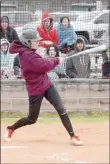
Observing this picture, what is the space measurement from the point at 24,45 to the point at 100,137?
1935 mm

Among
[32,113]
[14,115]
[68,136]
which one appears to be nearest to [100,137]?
[68,136]

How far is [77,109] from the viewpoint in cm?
1052

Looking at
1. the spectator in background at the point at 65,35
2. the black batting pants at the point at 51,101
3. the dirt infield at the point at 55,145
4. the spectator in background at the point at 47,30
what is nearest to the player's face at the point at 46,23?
the spectator in background at the point at 47,30

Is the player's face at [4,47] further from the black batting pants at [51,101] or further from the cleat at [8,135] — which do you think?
the black batting pants at [51,101]

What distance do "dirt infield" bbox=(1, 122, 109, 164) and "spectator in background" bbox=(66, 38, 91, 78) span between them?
1.48 m

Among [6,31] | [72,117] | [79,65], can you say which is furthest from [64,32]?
[72,117]

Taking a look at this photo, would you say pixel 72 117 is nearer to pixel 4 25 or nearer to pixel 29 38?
pixel 4 25

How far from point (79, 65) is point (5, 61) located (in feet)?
5.00

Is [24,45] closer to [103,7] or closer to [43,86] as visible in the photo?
[43,86]

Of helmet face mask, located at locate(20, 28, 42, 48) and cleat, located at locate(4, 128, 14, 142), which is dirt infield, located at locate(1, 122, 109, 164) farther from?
helmet face mask, located at locate(20, 28, 42, 48)

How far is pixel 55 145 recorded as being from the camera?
25.1ft

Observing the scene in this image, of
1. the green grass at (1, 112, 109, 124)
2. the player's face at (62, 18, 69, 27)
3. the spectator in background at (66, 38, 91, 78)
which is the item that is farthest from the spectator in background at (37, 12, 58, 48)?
the green grass at (1, 112, 109, 124)

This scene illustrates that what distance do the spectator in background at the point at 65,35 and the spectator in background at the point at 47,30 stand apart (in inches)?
5.0

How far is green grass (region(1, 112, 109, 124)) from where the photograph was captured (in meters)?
9.88
